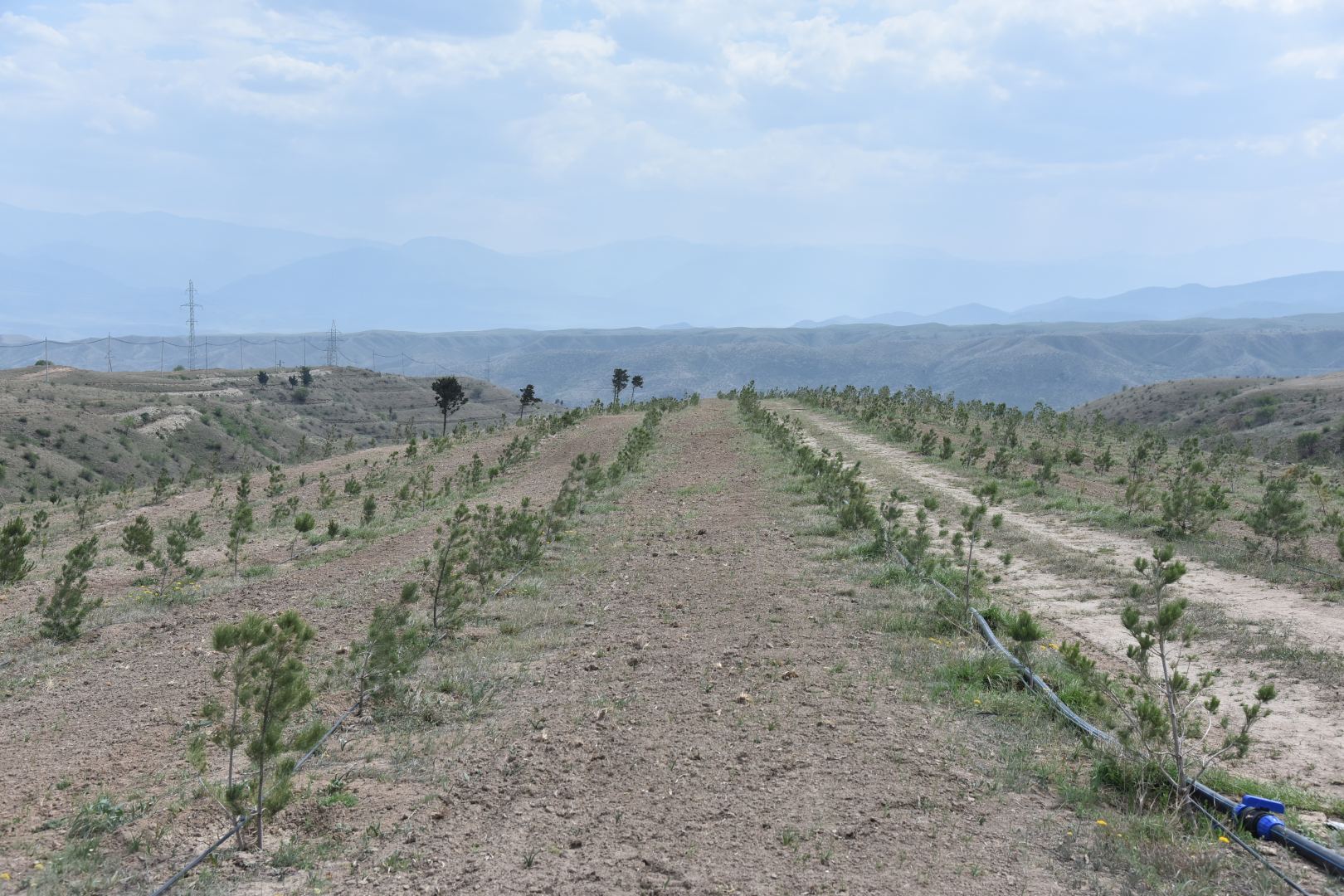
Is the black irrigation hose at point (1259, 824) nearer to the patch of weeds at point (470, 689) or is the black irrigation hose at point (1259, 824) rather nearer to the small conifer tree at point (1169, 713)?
the small conifer tree at point (1169, 713)

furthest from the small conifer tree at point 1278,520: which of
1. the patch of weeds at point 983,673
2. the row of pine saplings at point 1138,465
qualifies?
Answer: the patch of weeds at point 983,673

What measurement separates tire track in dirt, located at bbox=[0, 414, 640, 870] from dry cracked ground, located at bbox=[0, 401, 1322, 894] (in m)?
0.03

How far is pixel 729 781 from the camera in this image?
4480mm

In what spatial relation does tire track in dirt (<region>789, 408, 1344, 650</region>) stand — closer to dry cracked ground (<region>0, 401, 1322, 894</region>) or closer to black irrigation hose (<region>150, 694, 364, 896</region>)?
dry cracked ground (<region>0, 401, 1322, 894</region>)

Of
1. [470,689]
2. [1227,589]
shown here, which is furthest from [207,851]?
[1227,589]

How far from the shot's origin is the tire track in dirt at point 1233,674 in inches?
186

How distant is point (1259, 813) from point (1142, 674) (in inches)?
44.1

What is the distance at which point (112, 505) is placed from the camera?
2189 centimetres

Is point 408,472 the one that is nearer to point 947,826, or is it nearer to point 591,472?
point 591,472

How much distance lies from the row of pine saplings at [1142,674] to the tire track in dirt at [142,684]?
15.5 ft

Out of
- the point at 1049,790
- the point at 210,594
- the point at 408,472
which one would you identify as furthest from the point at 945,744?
the point at 408,472

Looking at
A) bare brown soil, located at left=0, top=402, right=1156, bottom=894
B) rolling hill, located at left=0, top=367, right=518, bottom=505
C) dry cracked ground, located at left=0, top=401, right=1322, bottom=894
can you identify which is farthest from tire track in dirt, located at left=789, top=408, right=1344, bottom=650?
rolling hill, located at left=0, top=367, right=518, bottom=505

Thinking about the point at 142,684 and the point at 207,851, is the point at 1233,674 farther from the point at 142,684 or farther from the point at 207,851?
the point at 142,684

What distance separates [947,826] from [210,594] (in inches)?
349
